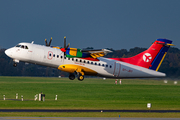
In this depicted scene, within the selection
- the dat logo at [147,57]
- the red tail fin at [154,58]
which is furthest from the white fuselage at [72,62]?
the dat logo at [147,57]

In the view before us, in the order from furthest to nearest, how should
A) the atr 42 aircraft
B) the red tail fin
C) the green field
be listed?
Answer: the green field, the red tail fin, the atr 42 aircraft

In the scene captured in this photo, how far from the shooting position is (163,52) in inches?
2076

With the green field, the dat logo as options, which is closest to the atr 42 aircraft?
the dat logo

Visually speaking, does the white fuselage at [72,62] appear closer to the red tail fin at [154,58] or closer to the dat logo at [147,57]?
→ the red tail fin at [154,58]

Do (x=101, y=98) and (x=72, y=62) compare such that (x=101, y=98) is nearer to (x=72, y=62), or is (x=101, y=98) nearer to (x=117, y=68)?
(x=117, y=68)

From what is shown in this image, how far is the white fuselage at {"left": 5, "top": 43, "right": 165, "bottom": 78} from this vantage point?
4550 cm

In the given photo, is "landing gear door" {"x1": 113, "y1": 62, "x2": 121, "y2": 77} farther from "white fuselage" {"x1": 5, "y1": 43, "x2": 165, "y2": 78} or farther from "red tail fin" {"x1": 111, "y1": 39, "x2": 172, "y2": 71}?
"red tail fin" {"x1": 111, "y1": 39, "x2": 172, "y2": 71}

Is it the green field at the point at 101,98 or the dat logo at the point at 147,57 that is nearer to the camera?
the dat logo at the point at 147,57

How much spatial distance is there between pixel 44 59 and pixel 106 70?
9867 millimetres

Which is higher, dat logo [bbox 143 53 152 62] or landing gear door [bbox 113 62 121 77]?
dat logo [bbox 143 53 152 62]

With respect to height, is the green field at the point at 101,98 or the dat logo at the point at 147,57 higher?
the dat logo at the point at 147,57

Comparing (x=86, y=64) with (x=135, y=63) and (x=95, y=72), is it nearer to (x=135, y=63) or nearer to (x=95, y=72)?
(x=95, y=72)

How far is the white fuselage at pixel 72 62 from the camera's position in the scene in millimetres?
45500

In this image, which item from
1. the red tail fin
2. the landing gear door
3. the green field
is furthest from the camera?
the green field
